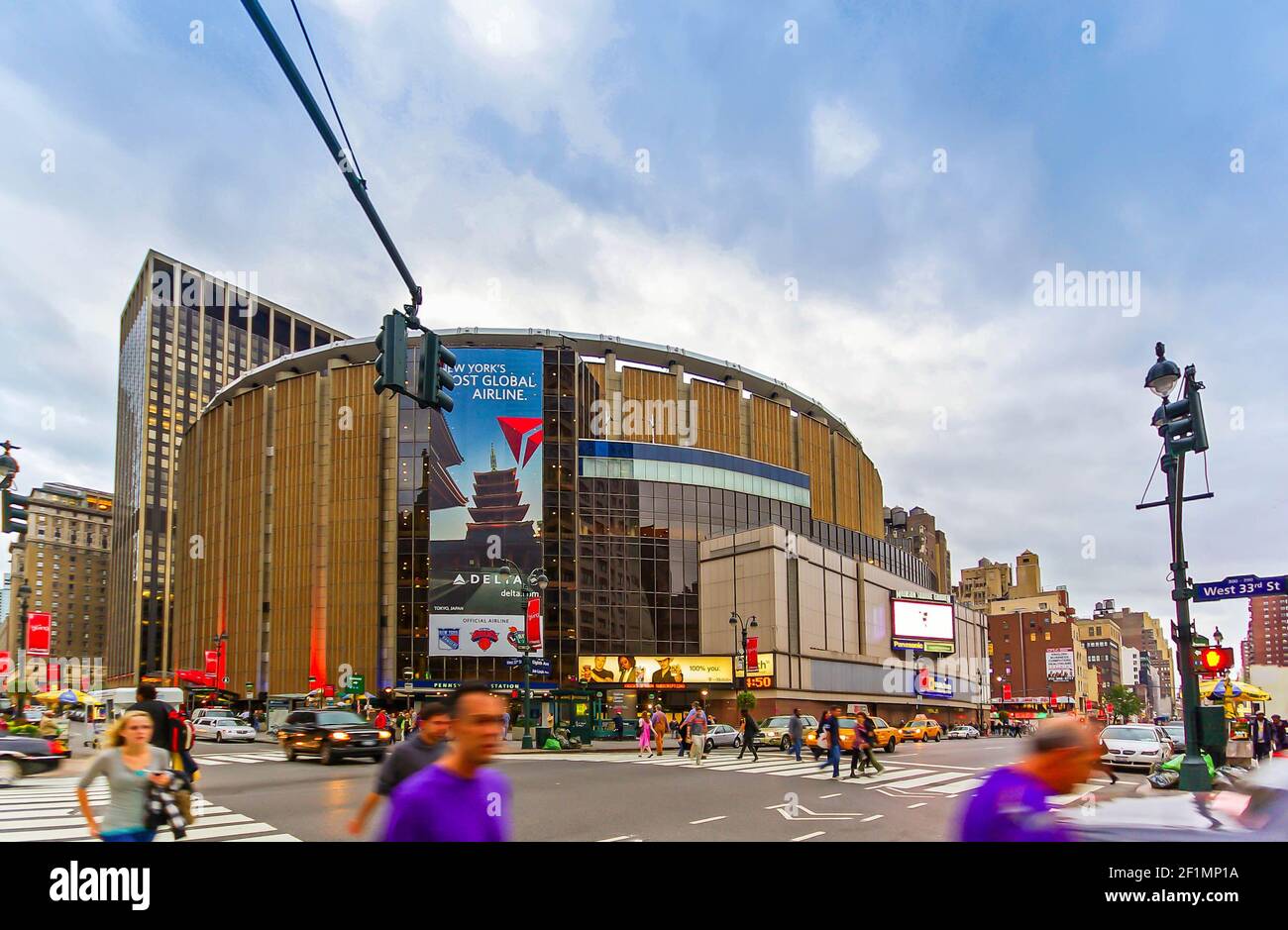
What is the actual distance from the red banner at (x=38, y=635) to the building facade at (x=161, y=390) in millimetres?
124641

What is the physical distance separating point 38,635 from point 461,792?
88.4 feet

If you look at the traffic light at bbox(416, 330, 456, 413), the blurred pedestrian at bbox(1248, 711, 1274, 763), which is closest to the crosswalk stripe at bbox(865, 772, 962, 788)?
the blurred pedestrian at bbox(1248, 711, 1274, 763)

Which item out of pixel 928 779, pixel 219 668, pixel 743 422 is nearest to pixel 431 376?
pixel 928 779

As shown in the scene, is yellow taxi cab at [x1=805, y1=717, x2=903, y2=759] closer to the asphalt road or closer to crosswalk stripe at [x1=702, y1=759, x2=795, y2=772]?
crosswalk stripe at [x1=702, y1=759, x2=795, y2=772]

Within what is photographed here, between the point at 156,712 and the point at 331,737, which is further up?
the point at 156,712

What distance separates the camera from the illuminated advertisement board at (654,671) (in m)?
70.6

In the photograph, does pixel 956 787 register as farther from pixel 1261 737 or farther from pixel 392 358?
pixel 1261 737

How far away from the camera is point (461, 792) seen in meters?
3.85

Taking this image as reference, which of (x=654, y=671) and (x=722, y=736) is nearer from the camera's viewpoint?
(x=722, y=736)
